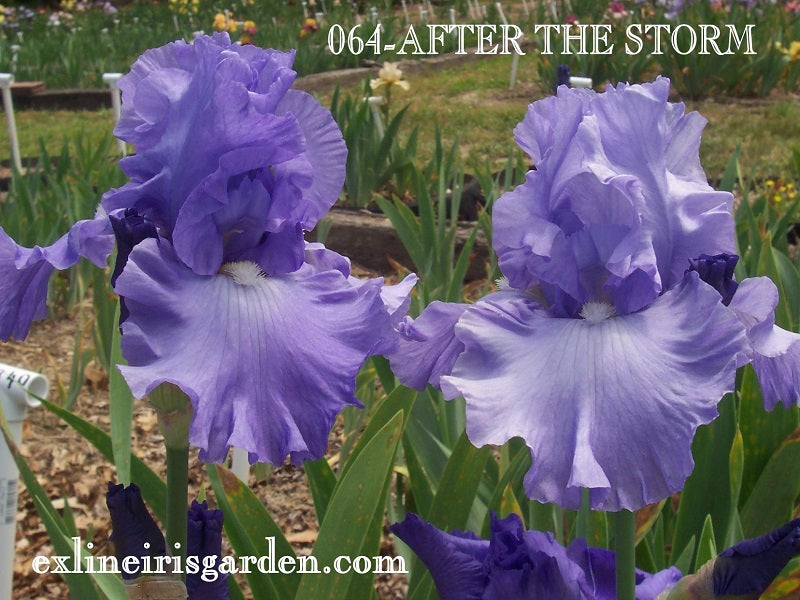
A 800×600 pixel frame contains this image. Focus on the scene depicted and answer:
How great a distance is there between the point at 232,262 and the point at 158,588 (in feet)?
0.93

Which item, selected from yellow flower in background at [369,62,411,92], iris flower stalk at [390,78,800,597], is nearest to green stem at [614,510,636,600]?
iris flower stalk at [390,78,800,597]

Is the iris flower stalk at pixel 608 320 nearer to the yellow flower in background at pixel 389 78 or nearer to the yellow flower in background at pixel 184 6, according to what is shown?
the yellow flower in background at pixel 389 78

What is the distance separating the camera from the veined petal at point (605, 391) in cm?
59

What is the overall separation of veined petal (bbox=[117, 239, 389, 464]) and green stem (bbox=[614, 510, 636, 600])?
0.73 feet

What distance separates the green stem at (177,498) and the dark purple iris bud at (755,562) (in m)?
0.43

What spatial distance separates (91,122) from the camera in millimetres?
6770

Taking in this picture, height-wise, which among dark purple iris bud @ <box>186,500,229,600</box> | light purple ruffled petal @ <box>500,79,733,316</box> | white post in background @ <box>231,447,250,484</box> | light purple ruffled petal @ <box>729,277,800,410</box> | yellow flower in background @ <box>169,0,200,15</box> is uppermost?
yellow flower in background @ <box>169,0,200,15</box>

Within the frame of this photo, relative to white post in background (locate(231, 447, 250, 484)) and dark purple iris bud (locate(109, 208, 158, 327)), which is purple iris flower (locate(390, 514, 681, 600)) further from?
white post in background (locate(231, 447, 250, 484))

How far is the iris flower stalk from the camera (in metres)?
0.60

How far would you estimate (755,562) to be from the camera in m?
0.68

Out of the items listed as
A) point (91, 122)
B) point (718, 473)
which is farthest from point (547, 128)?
point (91, 122)

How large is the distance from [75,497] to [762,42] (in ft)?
20.2

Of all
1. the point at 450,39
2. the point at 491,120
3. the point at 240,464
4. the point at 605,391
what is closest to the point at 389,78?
the point at 491,120

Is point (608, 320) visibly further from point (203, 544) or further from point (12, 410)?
point (12, 410)
